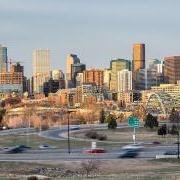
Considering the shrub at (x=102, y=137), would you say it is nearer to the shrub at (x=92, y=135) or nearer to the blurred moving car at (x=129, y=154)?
the shrub at (x=92, y=135)

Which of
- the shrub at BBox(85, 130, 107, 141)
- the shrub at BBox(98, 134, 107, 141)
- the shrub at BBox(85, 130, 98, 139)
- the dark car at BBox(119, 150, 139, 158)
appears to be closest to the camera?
the dark car at BBox(119, 150, 139, 158)

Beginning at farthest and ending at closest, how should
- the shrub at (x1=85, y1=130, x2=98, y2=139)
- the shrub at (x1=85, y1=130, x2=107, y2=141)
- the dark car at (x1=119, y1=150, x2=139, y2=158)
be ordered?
1. the shrub at (x1=85, y1=130, x2=98, y2=139)
2. the shrub at (x1=85, y1=130, x2=107, y2=141)
3. the dark car at (x1=119, y1=150, x2=139, y2=158)

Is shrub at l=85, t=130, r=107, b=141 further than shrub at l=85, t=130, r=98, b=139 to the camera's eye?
No

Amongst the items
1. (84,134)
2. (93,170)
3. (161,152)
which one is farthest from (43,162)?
(84,134)

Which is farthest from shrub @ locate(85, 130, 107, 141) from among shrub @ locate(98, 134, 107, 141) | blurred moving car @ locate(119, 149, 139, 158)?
blurred moving car @ locate(119, 149, 139, 158)

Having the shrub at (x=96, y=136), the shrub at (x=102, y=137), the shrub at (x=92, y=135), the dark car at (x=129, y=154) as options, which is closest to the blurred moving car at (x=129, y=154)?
the dark car at (x=129, y=154)

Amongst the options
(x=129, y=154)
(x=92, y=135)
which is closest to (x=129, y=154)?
(x=129, y=154)

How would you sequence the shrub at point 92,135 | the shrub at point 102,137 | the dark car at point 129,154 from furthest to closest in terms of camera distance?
the shrub at point 92,135 < the shrub at point 102,137 < the dark car at point 129,154

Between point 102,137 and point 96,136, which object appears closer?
point 102,137

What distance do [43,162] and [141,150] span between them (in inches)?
896

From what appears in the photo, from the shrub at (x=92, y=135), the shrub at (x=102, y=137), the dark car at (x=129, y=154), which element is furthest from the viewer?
the shrub at (x=92, y=135)

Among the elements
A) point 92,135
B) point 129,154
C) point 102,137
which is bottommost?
point 102,137

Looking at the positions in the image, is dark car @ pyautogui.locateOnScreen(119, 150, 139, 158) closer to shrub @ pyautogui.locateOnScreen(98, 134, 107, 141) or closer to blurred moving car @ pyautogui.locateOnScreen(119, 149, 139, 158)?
blurred moving car @ pyautogui.locateOnScreen(119, 149, 139, 158)

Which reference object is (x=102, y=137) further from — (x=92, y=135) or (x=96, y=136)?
(x=92, y=135)
